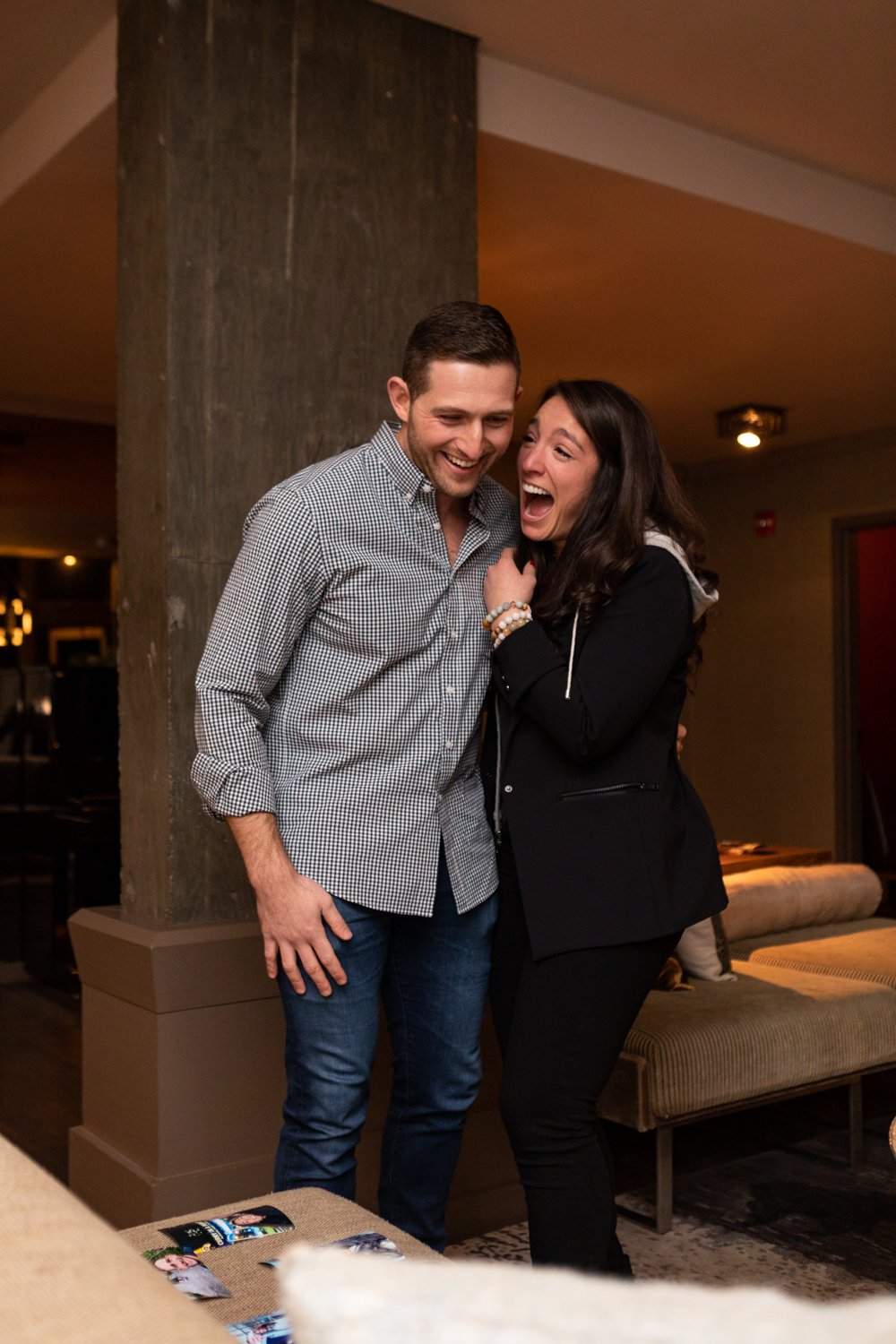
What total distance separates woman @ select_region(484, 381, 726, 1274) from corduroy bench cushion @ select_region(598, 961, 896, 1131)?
86cm

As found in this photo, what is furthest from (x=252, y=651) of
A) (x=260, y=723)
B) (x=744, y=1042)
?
(x=744, y=1042)

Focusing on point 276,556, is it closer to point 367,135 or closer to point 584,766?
point 584,766

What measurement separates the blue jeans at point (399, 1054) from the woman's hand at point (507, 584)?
0.40 m

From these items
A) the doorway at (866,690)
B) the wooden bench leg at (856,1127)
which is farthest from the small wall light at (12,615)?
the wooden bench leg at (856,1127)

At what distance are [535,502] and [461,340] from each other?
282 mm

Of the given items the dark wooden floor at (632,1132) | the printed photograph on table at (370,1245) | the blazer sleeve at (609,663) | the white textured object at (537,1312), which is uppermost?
the blazer sleeve at (609,663)

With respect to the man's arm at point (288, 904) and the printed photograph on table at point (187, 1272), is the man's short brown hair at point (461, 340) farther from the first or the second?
the printed photograph on table at point (187, 1272)

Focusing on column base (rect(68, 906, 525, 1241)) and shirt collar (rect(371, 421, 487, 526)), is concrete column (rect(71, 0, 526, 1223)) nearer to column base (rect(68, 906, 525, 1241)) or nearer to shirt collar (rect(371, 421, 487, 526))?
A: column base (rect(68, 906, 525, 1241))

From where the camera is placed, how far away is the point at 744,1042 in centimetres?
279

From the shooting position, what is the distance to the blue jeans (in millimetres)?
1800

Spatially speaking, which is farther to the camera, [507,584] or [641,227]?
[641,227]

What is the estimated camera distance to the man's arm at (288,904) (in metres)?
1.74

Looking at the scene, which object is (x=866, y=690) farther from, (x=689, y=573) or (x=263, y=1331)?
(x=263, y=1331)

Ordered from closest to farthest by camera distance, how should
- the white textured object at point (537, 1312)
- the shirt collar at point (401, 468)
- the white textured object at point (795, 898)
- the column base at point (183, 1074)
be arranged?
the white textured object at point (537, 1312) < the shirt collar at point (401, 468) < the column base at point (183, 1074) < the white textured object at point (795, 898)
